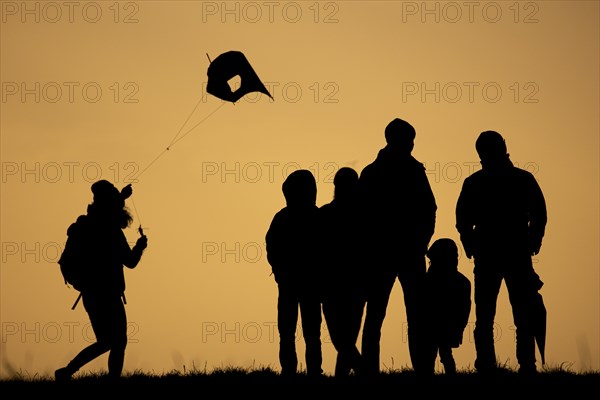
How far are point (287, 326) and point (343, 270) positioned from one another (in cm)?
81

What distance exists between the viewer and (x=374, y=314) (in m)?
9.65

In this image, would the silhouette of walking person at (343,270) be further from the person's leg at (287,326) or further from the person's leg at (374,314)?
the person's leg at (287,326)

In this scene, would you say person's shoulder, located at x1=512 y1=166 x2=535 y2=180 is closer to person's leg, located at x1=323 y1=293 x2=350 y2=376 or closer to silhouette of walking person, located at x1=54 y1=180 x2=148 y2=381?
person's leg, located at x1=323 y1=293 x2=350 y2=376

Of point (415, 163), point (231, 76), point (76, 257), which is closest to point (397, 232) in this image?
point (415, 163)

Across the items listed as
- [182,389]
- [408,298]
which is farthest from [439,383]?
[182,389]

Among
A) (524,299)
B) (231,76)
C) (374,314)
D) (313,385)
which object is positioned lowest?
(313,385)

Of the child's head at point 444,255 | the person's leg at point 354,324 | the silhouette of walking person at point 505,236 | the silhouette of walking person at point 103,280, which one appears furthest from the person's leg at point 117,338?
the silhouette of walking person at point 505,236

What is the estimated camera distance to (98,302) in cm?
1056

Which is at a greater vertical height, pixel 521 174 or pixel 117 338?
pixel 521 174

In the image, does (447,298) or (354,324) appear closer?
(354,324)

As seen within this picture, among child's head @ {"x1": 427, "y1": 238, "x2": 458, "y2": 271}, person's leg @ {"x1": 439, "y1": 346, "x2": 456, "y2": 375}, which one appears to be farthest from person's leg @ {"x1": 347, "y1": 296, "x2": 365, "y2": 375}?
child's head @ {"x1": 427, "y1": 238, "x2": 458, "y2": 271}

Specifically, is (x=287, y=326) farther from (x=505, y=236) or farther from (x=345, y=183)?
(x=505, y=236)

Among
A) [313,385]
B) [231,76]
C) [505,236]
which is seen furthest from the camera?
[231,76]

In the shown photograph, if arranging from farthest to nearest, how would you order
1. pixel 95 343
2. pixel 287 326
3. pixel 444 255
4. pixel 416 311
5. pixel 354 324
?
pixel 444 255 < pixel 95 343 < pixel 287 326 < pixel 354 324 < pixel 416 311
